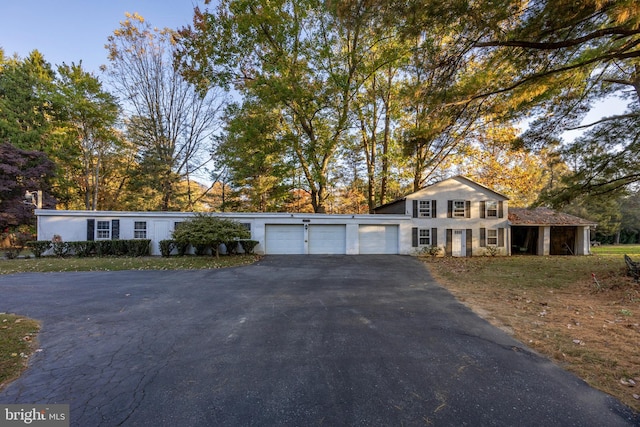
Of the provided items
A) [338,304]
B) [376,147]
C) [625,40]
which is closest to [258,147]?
[376,147]

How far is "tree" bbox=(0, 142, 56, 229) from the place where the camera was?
16.9 m

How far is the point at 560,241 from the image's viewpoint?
1936cm

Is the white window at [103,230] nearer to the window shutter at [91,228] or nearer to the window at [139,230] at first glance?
the window shutter at [91,228]

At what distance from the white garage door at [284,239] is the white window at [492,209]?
12336mm

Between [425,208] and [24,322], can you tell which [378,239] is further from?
[24,322]

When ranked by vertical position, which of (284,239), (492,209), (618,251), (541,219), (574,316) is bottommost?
(618,251)

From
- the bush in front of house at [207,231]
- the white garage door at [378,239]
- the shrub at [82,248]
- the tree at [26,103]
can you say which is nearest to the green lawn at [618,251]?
the white garage door at [378,239]

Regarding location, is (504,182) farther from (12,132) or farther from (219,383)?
(12,132)

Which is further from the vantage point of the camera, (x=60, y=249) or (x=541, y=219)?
(x=541, y=219)

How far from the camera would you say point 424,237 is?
53.9 ft

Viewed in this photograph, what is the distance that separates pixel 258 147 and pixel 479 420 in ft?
55.8

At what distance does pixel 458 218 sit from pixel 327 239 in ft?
28.4

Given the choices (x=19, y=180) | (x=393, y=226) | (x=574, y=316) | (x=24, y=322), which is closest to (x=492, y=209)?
(x=393, y=226)

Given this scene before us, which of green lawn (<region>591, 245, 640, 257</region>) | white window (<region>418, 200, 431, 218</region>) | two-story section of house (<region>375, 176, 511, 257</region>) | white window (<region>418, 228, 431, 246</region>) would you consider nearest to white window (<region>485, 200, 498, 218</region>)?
two-story section of house (<region>375, 176, 511, 257</region>)
